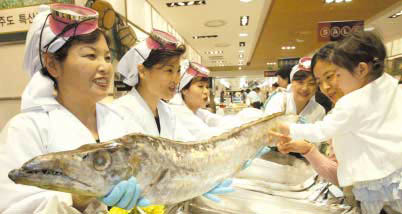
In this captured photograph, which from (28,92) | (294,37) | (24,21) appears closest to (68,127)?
(28,92)

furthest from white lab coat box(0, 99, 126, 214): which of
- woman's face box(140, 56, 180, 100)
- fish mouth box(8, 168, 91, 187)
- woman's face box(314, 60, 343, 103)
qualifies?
woman's face box(314, 60, 343, 103)

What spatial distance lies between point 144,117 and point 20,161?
69 cm

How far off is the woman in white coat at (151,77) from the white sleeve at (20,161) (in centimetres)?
52

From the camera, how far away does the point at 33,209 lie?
2.37 feet

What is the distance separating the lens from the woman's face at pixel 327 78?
1603 millimetres

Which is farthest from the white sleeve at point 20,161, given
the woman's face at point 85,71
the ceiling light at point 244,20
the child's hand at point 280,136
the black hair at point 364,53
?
the ceiling light at point 244,20

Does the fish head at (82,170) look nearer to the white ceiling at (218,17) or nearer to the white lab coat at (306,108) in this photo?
the white lab coat at (306,108)

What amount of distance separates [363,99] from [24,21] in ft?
9.30

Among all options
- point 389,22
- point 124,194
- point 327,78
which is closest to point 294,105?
point 327,78

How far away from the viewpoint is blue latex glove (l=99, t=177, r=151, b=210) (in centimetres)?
55

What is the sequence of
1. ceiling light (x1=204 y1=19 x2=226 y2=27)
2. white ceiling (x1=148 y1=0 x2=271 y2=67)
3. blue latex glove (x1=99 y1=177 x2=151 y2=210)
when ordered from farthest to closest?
ceiling light (x1=204 y1=19 x2=226 y2=27) < white ceiling (x1=148 y1=0 x2=271 y2=67) < blue latex glove (x1=99 y1=177 x2=151 y2=210)

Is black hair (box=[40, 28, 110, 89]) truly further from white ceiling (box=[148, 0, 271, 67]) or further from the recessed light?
the recessed light

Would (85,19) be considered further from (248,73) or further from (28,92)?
(248,73)

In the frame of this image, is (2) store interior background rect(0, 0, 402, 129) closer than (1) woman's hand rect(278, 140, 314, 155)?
No
